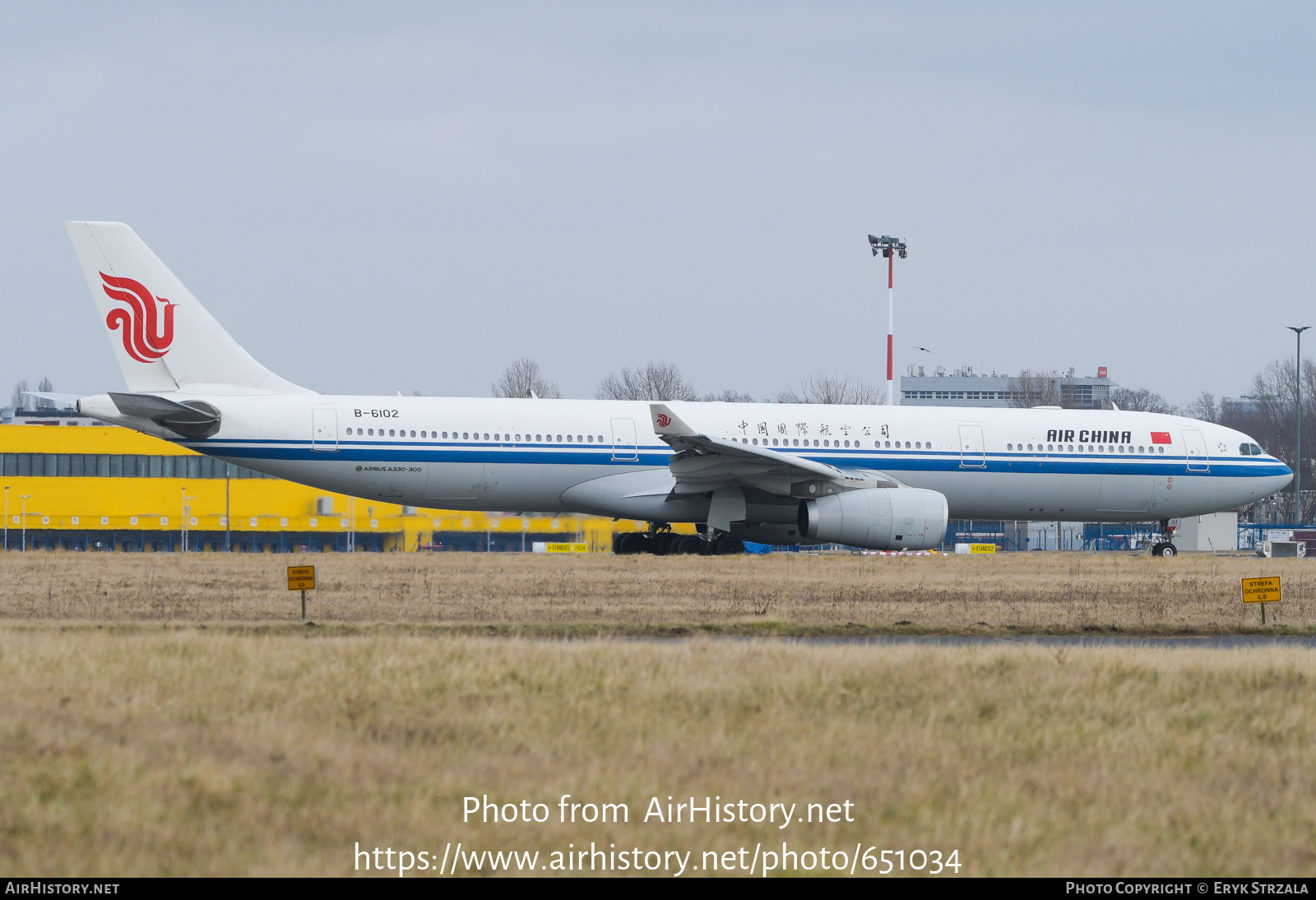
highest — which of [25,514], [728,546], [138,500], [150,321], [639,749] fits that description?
[150,321]

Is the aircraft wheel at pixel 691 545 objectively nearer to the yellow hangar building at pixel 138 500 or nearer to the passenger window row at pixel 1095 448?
the passenger window row at pixel 1095 448

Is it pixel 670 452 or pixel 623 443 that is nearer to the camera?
Result: pixel 623 443

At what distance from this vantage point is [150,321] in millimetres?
28453

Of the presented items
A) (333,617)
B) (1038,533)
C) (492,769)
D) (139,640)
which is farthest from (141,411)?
(1038,533)

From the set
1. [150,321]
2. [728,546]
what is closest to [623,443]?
[728,546]

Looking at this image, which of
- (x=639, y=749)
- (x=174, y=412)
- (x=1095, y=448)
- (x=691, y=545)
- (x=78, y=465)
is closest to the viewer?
(x=639, y=749)

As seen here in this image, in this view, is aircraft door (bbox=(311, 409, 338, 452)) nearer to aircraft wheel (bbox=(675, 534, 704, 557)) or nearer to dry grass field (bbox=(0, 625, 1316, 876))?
aircraft wheel (bbox=(675, 534, 704, 557))

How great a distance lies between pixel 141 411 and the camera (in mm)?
27438

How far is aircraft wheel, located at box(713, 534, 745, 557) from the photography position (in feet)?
98.8

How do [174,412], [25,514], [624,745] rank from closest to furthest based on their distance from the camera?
[624,745] → [174,412] → [25,514]

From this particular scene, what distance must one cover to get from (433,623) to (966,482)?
59.5 feet

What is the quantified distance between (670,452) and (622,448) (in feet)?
3.61

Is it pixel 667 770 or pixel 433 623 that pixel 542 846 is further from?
pixel 433 623

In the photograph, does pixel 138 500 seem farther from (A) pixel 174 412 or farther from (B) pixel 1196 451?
(B) pixel 1196 451
